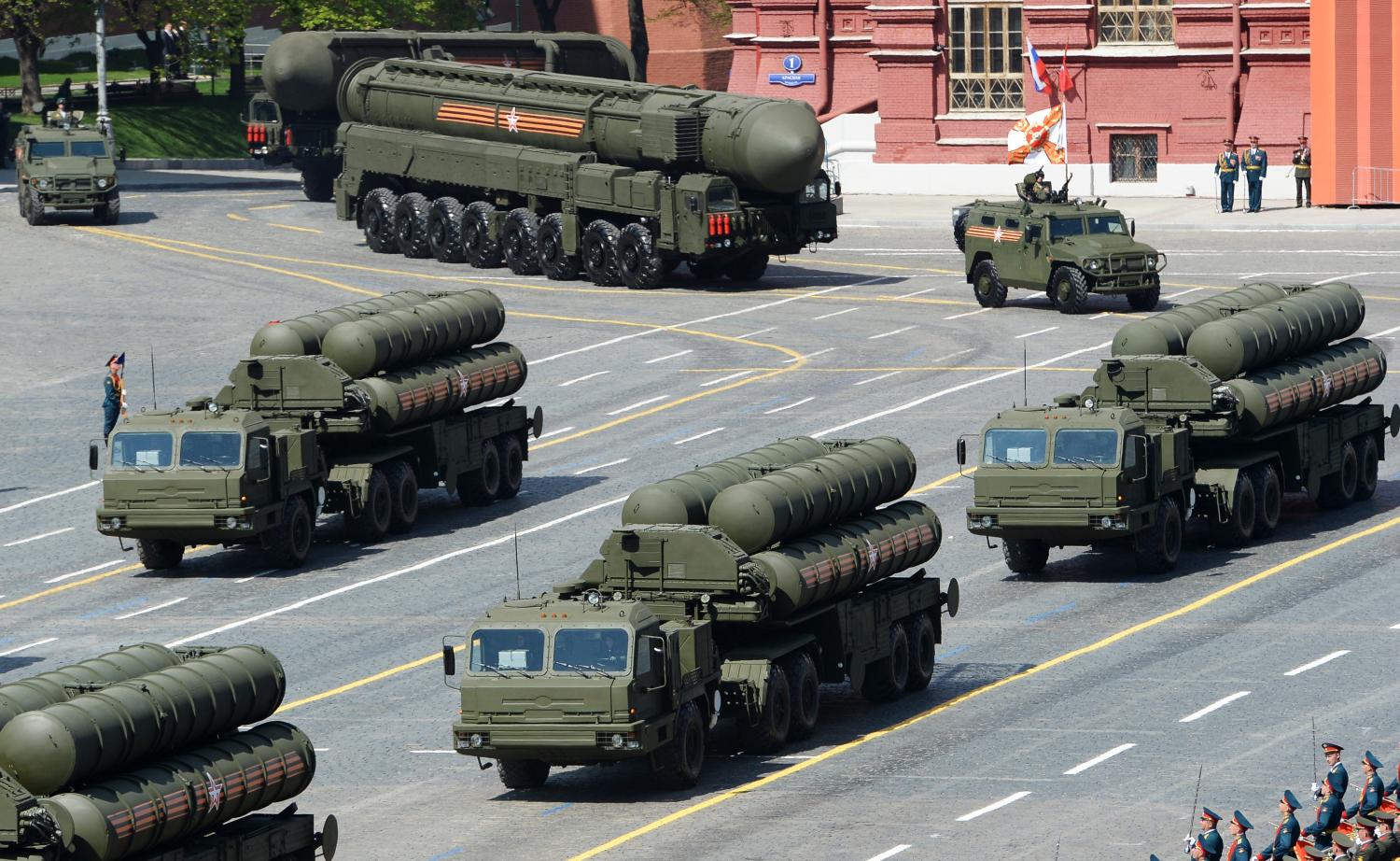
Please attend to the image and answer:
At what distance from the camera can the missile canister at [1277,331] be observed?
4066 cm

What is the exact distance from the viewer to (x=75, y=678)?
2330cm

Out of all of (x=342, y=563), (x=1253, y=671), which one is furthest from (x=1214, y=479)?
(x=342, y=563)

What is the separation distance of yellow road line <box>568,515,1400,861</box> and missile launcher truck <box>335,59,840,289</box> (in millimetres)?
23189

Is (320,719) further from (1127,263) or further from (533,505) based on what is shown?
(1127,263)

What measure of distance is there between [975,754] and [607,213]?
3600 cm

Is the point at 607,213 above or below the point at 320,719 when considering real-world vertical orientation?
above

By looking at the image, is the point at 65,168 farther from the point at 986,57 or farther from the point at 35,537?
the point at 35,537

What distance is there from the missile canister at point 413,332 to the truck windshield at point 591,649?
15.2 m

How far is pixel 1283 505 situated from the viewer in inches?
1745

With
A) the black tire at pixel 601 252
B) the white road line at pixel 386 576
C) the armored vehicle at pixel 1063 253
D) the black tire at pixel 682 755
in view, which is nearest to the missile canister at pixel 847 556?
the black tire at pixel 682 755

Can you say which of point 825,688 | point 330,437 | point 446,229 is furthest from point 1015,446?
point 446,229

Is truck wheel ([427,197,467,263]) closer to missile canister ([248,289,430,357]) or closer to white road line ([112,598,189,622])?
missile canister ([248,289,430,357])

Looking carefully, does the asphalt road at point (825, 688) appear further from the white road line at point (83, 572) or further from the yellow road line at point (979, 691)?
the white road line at point (83, 572)

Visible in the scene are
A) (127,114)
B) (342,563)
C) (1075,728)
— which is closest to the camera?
(1075,728)
